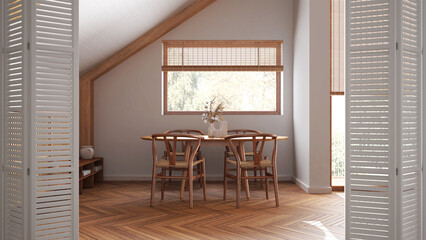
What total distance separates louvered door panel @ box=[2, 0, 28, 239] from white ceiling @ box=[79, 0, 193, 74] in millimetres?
1443

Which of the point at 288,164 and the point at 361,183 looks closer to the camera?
the point at 361,183

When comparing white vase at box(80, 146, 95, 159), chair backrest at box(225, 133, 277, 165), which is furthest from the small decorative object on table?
white vase at box(80, 146, 95, 159)

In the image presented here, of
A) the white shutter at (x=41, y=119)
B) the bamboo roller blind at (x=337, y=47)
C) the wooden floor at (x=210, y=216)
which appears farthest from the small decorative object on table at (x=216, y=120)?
the white shutter at (x=41, y=119)

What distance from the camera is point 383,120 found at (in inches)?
→ 96.7

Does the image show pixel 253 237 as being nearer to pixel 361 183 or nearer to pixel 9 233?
pixel 361 183

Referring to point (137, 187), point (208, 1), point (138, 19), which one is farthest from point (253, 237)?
point (208, 1)

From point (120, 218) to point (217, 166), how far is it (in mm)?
Answer: 2429

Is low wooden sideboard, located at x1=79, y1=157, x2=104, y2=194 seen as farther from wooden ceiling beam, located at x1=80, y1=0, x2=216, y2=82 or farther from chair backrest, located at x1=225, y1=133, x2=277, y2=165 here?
chair backrest, located at x1=225, y1=133, x2=277, y2=165

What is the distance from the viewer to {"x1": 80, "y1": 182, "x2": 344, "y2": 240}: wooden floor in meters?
3.11

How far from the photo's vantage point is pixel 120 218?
3.61 metres

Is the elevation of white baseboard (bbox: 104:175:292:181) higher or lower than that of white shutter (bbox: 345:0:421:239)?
lower

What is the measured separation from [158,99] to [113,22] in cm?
158

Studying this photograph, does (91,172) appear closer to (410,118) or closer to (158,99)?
(158,99)

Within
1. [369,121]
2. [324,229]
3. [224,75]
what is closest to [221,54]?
[224,75]
